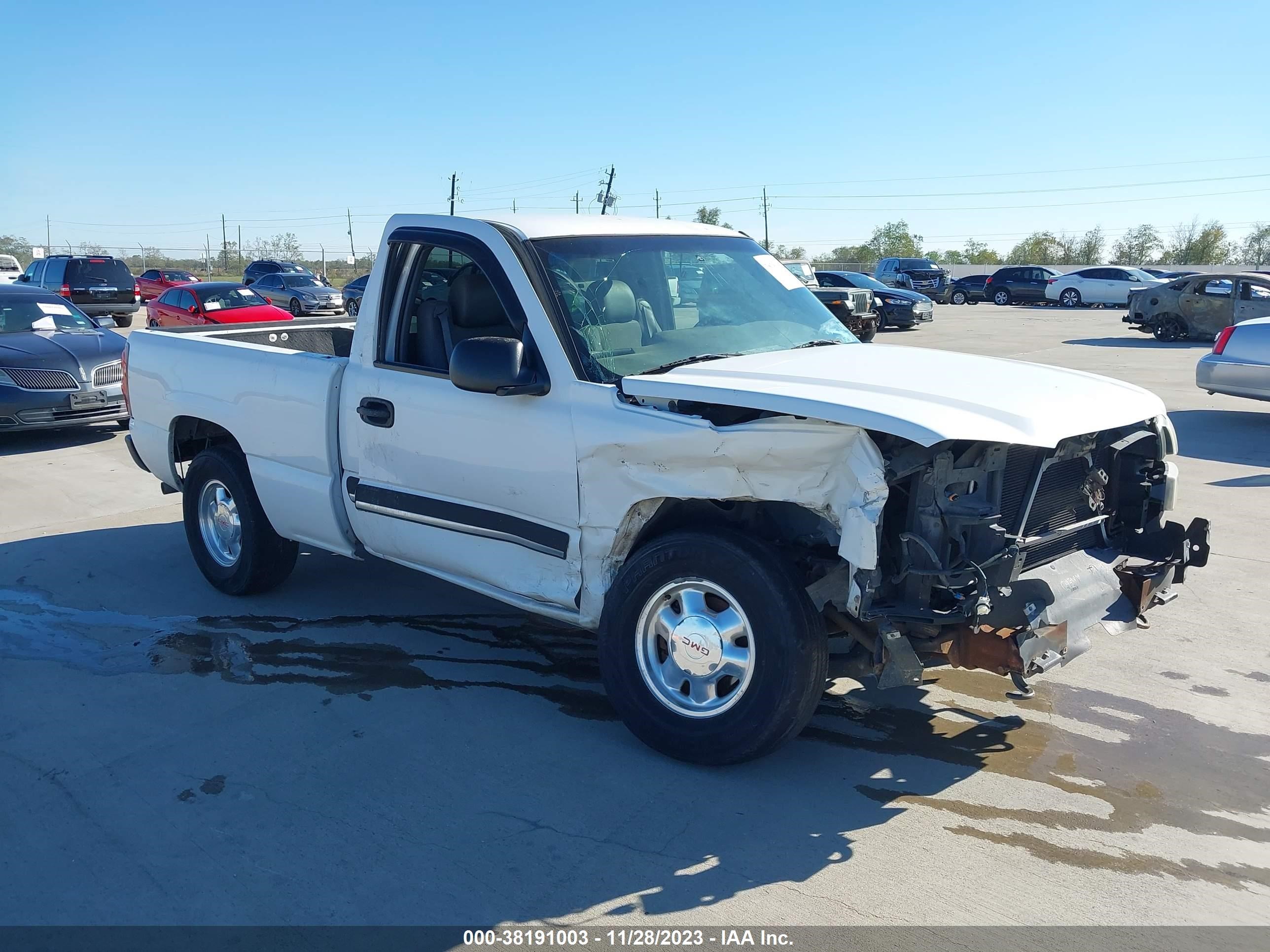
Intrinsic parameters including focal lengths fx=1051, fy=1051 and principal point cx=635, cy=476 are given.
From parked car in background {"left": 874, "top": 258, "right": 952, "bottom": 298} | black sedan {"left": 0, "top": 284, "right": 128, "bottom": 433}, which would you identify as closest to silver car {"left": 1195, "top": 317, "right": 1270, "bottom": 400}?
black sedan {"left": 0, "top": 284, "right": 128, "bottom": 433}

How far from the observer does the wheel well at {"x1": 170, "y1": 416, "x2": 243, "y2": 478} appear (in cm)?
628

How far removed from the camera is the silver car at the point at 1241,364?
11148 mm

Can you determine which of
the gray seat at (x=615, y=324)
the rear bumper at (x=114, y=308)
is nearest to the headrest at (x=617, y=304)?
the gray seat at (x=615, y=324)

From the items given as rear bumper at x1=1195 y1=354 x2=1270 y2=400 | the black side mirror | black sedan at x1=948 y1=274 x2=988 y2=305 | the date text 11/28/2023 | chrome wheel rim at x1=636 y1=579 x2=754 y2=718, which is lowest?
the date text 11/28/2023

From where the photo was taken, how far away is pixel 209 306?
63.7 feet

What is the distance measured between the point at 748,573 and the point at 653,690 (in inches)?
26.3

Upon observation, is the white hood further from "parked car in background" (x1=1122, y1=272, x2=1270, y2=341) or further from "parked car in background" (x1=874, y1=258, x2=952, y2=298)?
"parked car in background" (x1=874, y1=258, x2=952, y2=298)

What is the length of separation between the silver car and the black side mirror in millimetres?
9814

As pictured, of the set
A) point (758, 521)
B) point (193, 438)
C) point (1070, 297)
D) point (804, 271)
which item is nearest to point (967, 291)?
point (1070, 297)

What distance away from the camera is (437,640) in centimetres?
545

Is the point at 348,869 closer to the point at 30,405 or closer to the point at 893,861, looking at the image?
the point at 893,861

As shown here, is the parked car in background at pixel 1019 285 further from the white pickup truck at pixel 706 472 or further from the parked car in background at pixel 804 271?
the white pickup truck at pixel 706 472

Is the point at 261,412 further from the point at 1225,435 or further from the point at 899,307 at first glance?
the point at 899,307

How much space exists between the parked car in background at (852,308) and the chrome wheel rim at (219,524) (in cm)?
1445
